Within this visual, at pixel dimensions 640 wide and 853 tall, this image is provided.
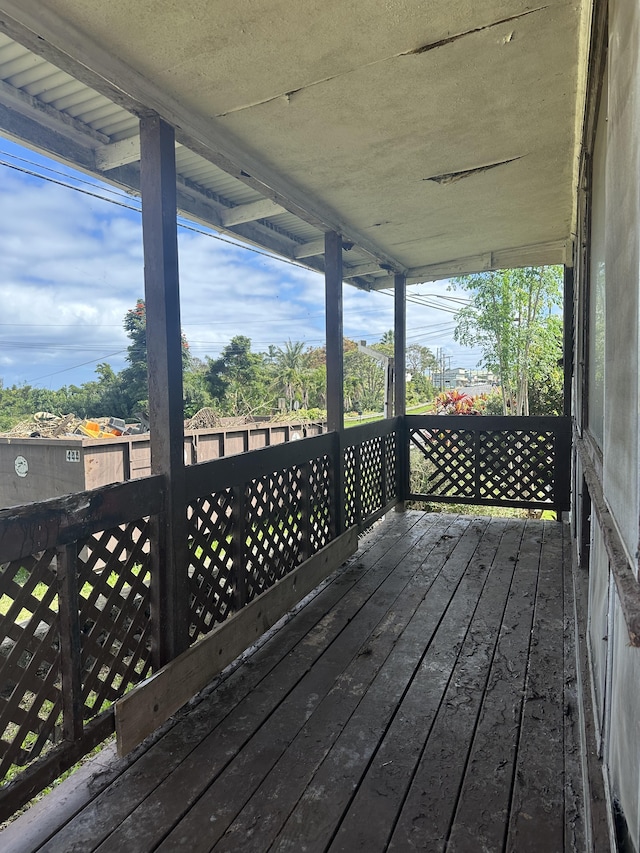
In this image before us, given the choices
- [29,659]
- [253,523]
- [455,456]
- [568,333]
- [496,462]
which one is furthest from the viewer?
[455,456]

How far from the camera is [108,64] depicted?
170 centimetres

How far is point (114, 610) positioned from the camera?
1.96 m

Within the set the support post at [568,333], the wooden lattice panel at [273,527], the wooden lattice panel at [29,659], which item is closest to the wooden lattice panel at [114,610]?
the wooden lattice panel at [29,659]

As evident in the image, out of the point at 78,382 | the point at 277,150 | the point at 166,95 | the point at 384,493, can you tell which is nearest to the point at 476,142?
the point at 277,150

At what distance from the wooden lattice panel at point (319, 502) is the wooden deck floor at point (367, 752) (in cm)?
60

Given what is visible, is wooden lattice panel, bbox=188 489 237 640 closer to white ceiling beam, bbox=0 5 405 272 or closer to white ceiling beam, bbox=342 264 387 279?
white ceiling beam, bbox=0 5 405 272

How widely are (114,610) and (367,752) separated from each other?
1.07 m

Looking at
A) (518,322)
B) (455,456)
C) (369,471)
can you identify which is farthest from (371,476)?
(518,322)

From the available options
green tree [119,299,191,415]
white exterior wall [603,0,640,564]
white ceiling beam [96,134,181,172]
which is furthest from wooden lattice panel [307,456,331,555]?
green tree [119,299,191,415]

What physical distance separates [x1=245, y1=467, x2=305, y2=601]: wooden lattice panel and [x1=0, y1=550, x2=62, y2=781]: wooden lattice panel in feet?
3.64

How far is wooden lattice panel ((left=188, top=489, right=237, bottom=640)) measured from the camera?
2230 millimetres

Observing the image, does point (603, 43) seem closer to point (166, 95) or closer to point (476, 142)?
point (476, 142)

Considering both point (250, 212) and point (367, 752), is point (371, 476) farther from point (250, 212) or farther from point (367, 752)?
point (367, 752)

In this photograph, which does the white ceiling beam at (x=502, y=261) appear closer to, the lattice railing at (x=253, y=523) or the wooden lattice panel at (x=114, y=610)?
the lattice railing at (x=253, y=523)
